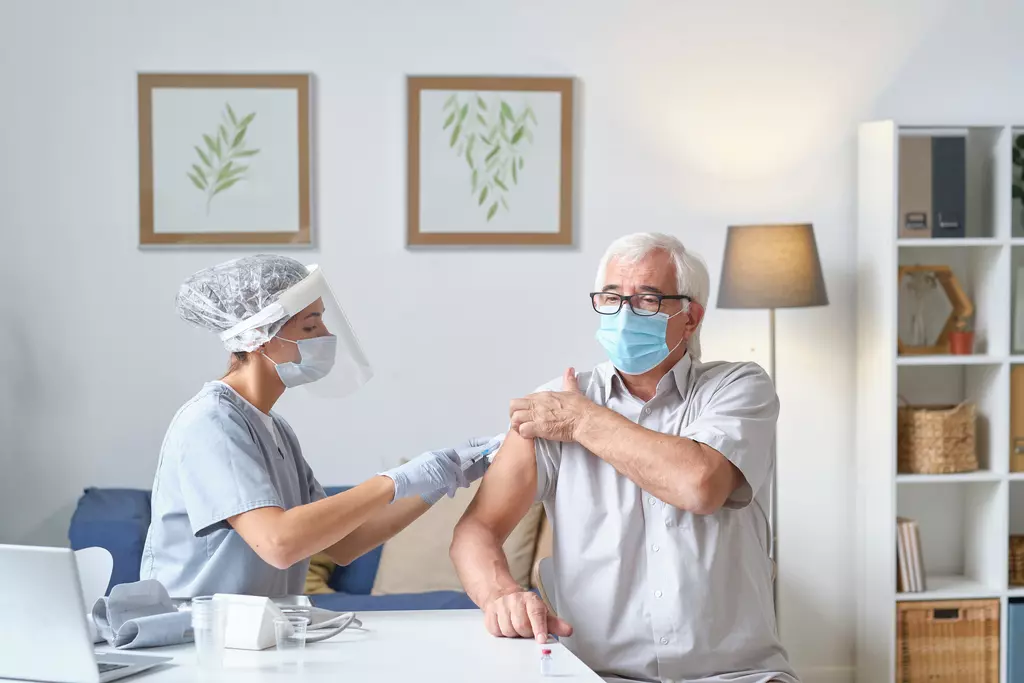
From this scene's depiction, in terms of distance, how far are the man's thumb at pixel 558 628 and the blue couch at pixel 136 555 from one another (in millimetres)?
1258

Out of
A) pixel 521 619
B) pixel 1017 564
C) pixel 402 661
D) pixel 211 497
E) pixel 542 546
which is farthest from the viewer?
pixel 1017 564

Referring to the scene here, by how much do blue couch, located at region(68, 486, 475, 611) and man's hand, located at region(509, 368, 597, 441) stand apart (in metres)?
1.10

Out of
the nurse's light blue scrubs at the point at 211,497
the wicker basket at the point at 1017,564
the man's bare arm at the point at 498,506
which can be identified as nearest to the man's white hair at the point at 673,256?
the man's bare arm at the point at 498,506

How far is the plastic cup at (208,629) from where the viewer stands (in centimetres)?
149

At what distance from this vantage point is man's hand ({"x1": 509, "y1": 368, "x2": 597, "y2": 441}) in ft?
6.19

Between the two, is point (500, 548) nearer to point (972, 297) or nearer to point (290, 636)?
point (290, 636)

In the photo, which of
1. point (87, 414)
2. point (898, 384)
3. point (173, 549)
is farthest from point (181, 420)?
point (898, 384)

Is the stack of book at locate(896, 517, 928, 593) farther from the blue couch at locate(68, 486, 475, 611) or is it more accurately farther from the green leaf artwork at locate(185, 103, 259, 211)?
the green leaf artwork at locate(185, 103, 259, 211)

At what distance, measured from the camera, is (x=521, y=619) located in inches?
63.0

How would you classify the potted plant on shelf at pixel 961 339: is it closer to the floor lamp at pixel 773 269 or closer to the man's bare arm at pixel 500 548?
the floor lamp at pixel 773 269

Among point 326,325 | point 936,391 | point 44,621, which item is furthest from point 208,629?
point 936,391

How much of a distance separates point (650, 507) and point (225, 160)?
2114 mm

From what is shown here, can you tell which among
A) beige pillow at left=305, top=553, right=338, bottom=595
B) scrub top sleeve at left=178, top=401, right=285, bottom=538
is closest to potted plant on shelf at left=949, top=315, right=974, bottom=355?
beige pillow at left=305, top=553, right=338, bottom=595

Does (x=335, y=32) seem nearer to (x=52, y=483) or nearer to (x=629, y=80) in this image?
(x=629, y=80)
